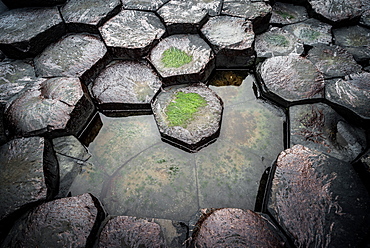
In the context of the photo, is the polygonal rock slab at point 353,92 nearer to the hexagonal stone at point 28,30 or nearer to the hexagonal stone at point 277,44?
the hexagonal stone at point 277,44

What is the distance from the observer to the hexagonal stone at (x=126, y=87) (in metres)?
2.40

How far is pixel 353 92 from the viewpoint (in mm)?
2176

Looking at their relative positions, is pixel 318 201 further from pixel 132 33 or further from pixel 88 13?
pixel 88 13

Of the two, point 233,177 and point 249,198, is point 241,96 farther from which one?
point 249,198

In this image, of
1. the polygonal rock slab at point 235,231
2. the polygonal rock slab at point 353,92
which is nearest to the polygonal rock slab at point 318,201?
the polygonal rock slab at point 235,231

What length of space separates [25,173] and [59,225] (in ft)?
1.91

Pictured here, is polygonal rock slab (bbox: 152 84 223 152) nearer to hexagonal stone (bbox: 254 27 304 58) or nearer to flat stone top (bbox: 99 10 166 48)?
flat stone top (bbox: 99 10 166 48)

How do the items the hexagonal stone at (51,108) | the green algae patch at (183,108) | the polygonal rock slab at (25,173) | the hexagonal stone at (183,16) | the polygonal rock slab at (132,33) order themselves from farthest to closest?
the hexagonal stone at (183,16) → the polygonal rock slab at (132,33) → the green algae patch at (183,108) → the hexagonal stone at (51,108) → the polygonal rock slab at (25,173)

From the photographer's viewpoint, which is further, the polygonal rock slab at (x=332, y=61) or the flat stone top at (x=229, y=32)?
the flat stone top at (x=229, y=32)

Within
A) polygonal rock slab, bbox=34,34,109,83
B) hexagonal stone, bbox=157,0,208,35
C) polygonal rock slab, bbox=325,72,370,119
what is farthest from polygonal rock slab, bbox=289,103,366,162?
polygonal rock slab, bbox=34,34,109,83

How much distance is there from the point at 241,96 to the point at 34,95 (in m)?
2.24

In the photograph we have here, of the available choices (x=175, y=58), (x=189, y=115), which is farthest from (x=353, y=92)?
(x=175, y=58)

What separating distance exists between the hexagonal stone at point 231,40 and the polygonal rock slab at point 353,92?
0.96 m

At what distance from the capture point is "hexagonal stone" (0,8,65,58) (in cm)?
263
